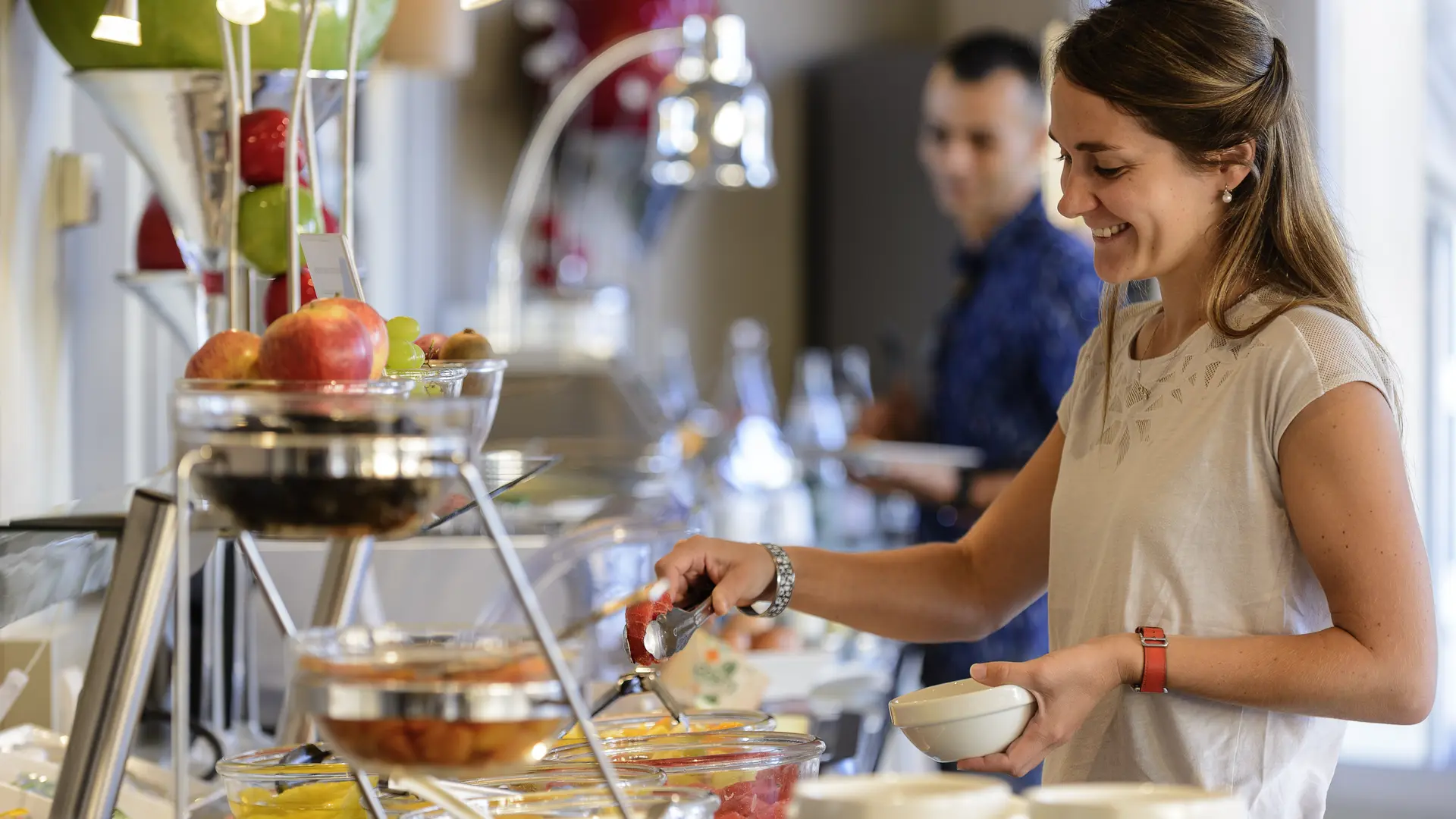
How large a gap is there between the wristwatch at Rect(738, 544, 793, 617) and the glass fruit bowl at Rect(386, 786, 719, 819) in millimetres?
396

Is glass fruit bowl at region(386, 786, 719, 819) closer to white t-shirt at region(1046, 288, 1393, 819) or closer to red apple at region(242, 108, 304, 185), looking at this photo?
white t-shirt at region(1046, 288, 1393, 819)

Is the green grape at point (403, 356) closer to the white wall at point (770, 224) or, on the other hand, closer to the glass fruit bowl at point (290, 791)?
the glass fruit bowl at point (290, 791)

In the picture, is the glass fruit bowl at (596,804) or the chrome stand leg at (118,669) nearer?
the chrome stand leg at (118,669)

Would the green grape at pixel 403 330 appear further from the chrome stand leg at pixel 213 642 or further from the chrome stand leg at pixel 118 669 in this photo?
the chrome stand leg at pixel 213 642

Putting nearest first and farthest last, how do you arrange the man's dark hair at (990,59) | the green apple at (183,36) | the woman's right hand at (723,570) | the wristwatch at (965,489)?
1. the woman's right hand at (723,570)
2. the green apple at (183,36)
3. the wristwatch at (965,489)
4. the man's dark hair at (990,59)

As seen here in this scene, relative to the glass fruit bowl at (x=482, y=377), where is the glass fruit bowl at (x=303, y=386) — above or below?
above

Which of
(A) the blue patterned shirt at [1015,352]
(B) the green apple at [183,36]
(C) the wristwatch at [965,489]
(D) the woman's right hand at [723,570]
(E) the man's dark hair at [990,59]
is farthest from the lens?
(E) the man's dark hair at [990,59]

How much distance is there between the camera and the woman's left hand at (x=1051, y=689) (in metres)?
1.06

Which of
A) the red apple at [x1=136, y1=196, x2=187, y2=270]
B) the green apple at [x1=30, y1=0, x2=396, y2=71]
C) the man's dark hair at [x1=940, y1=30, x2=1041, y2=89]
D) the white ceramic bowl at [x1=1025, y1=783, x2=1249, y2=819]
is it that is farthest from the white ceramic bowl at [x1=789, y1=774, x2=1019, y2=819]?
the man's dark hair at [x1=940, y1=30, x2=1041, y2=89]

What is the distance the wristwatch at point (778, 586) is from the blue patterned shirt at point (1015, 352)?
1.19m

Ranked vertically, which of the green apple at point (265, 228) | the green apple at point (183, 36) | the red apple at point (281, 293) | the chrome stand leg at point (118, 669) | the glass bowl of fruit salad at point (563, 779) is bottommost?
the glass bowl of fruit salad at point (563, 779)

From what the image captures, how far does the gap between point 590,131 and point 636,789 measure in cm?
359

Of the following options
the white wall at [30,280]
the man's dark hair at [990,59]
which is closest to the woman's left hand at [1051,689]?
the white wall at [30,280]

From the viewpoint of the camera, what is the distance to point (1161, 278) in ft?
4.29
